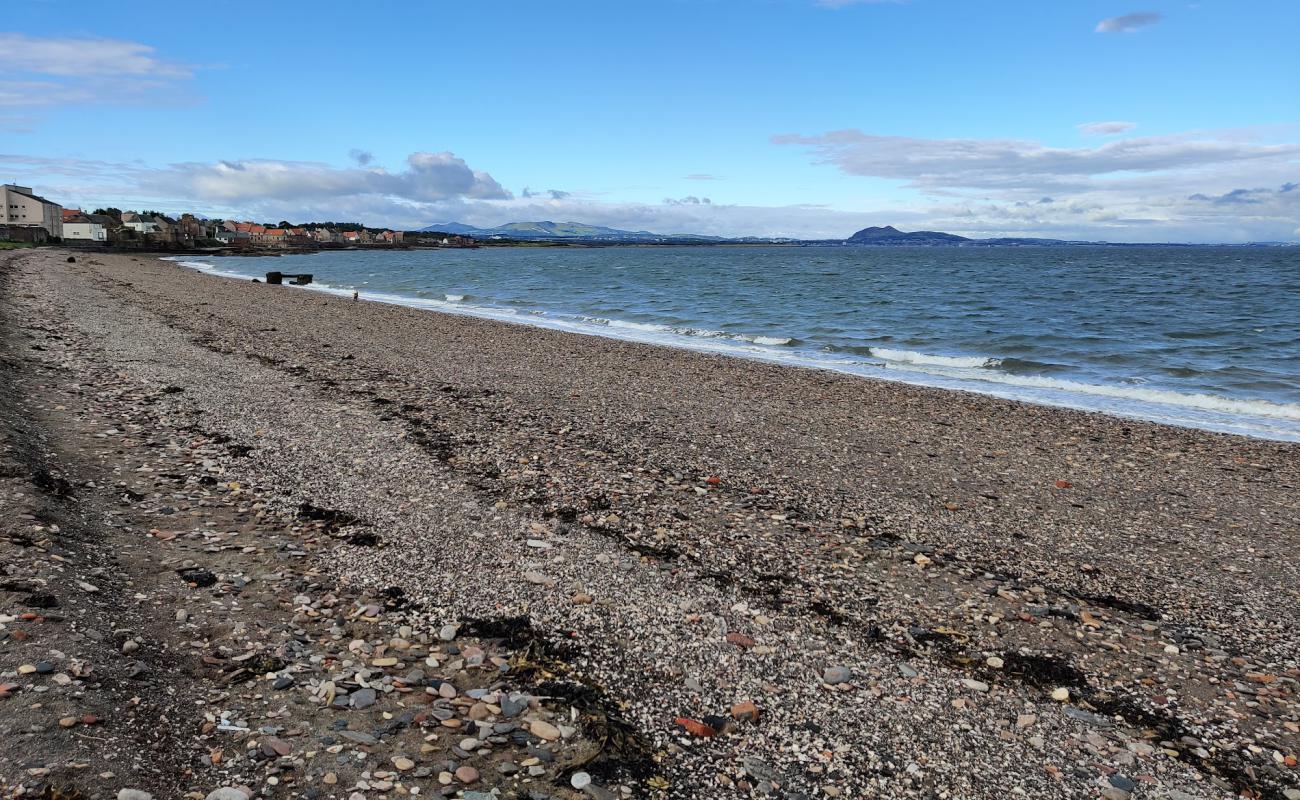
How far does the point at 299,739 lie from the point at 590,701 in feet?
5.75

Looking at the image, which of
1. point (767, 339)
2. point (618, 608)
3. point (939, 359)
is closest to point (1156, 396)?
point (939, 359)

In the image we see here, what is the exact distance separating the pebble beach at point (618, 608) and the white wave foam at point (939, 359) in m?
12.0

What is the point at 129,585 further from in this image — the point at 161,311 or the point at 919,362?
the point at 161,311

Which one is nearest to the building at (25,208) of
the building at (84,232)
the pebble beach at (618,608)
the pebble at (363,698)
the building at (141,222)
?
the building at (84,232)

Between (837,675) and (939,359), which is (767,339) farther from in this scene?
(837,675)

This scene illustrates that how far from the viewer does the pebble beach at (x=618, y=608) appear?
4508 millimetres

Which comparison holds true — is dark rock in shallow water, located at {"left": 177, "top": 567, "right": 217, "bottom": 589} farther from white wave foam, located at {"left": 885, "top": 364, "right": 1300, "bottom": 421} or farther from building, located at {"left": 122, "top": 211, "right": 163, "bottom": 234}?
building, located at {"left": 122, "top": 211, "right": 163, "bottom": 234}

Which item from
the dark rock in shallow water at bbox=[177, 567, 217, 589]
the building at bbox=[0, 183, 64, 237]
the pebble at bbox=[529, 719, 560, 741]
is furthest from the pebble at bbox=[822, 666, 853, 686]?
the building at bbox=[0, 183, 64, 237]

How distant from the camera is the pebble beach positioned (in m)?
Result: 4.51

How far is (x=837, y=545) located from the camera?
815cm

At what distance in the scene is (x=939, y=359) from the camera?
26688 millimetres

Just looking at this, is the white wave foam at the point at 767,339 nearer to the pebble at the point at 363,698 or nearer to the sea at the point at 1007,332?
the sea at the point at 1007,332

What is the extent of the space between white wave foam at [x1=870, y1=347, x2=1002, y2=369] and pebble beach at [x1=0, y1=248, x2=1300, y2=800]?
39.5 feet

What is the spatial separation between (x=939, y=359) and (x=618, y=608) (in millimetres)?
22891
